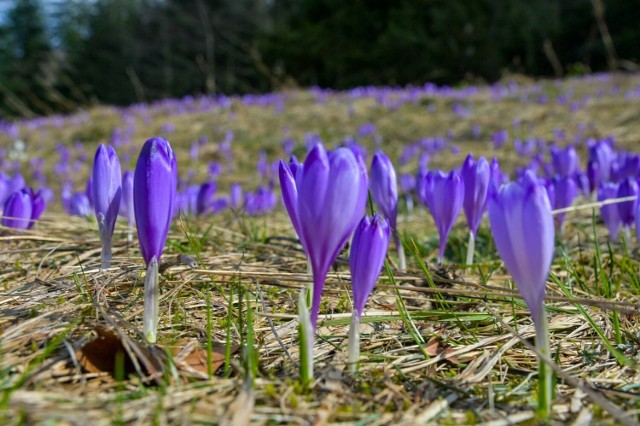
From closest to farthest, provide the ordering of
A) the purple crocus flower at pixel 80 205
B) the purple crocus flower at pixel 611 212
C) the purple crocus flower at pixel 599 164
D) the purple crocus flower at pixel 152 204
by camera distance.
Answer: the purple crocus flower at pixel 152 204 → the purple crocus flower at pixel 611 212 → the purple crocus flower at pixel 599 164 → the purple crocus flower at pixel 80 205

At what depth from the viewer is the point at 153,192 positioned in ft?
3.97

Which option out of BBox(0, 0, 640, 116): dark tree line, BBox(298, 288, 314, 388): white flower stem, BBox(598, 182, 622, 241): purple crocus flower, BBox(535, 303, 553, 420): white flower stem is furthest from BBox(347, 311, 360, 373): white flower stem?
BBox(0, 0, 640, 116): dark tree line

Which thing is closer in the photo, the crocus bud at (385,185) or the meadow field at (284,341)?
the meadow field at (284,341)

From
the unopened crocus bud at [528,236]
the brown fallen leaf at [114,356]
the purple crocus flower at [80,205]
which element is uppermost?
the purple crocus flower at [80,205]

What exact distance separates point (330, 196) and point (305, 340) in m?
0.25

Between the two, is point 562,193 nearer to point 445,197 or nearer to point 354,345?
point 445,197

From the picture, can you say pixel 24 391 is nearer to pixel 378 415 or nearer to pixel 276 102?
pixel 378 415

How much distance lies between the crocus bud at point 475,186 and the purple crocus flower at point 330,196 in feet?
2.64

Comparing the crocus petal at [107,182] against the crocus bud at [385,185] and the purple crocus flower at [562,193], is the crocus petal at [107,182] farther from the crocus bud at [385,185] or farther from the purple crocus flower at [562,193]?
the purple crocus flower at [562,193]

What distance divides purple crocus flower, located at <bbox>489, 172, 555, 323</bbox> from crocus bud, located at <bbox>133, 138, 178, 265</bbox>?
62cm

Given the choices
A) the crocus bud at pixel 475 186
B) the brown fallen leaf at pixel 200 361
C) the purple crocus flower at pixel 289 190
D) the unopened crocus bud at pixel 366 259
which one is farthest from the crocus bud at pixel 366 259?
the crocus bud at pixel 475 186

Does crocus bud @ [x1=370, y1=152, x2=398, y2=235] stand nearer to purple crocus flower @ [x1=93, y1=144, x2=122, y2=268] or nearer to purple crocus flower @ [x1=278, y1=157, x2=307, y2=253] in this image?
purple crocus flower @ [x1=278, y1=157, x2=307, y2=253]

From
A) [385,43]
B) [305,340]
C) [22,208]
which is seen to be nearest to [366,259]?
[305,340]

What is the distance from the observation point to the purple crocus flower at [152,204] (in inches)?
46.8
